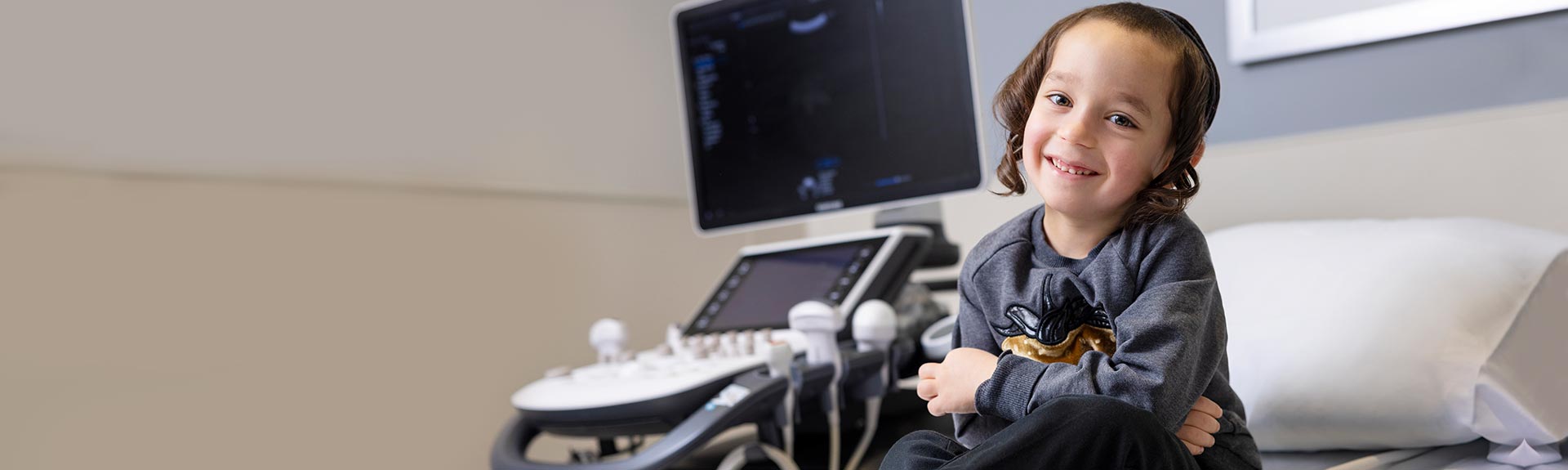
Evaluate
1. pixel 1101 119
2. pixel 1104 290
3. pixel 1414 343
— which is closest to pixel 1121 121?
pixel 1101 119

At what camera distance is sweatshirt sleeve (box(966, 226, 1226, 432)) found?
2.38 feet

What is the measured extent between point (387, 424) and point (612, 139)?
2.15ft

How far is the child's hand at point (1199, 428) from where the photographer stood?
2.57 ft

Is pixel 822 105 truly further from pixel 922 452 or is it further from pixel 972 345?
pixel 922 452

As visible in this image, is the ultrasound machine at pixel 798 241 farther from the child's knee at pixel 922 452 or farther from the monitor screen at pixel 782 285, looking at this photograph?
the child's knee at pixel 922 452

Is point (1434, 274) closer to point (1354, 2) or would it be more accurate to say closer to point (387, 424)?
point (1354, 2)

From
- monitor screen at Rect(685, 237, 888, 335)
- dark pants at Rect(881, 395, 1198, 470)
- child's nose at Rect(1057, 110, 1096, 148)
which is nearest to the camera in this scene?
dark pants at Rect(881, 395, 1198, 470)

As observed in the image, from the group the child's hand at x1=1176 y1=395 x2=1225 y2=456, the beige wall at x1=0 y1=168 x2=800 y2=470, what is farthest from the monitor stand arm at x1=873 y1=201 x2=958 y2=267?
the child's hand at x1=1176 y1=395 x2=1225 y2=456

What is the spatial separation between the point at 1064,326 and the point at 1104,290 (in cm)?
4

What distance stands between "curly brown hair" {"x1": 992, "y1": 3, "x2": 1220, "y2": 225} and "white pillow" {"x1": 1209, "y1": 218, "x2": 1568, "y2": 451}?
0.32m

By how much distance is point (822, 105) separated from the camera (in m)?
1.59

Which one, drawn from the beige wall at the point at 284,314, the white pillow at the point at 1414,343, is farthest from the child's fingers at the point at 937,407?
the beige wall at the point at 284,314

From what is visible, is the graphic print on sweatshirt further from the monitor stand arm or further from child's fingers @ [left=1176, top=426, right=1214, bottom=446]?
the monitor stand arm

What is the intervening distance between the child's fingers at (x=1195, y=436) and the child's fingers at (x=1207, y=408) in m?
0.01
